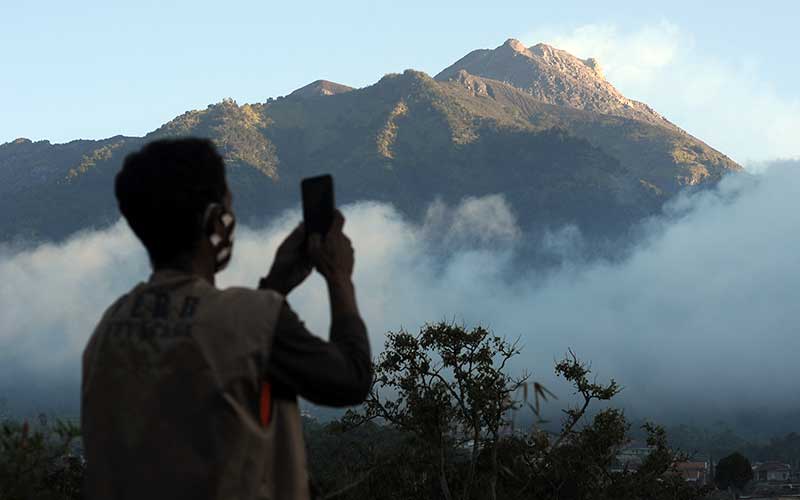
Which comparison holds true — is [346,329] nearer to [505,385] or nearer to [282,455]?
[282,455]

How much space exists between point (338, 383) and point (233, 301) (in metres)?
0.34

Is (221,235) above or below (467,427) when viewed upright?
above

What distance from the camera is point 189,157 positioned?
2816 millimetres

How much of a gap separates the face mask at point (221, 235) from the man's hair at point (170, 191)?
18 mm

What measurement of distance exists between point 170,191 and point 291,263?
1.63 feet

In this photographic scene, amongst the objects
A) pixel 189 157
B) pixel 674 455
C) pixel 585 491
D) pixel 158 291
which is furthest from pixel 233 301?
pixel 674 455

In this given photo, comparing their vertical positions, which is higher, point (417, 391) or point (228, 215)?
point (228, 215)

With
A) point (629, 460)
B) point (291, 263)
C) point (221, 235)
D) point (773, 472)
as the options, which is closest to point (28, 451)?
point (291, 263)

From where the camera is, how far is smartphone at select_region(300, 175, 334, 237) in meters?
3.08

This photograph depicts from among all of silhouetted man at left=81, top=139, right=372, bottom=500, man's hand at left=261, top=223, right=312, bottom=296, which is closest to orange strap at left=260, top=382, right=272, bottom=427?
silhouetted man at left=81, top=139, right=372, bottom=500

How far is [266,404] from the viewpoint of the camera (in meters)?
2.72

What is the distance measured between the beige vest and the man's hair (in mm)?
121

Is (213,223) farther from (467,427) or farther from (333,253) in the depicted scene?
(467,427)

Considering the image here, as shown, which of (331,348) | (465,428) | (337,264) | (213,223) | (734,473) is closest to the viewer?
(331,348)
